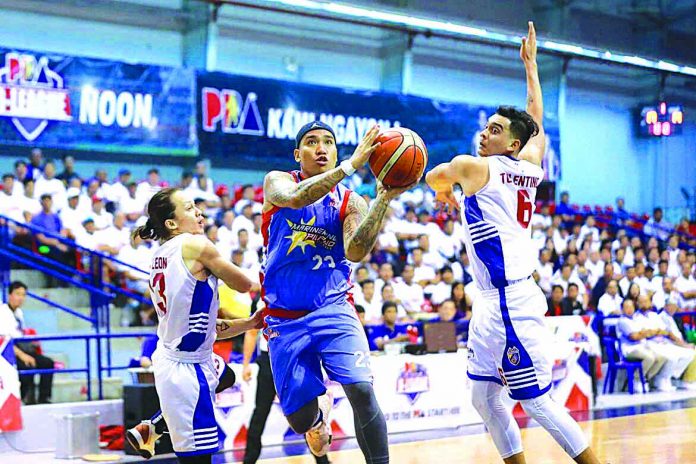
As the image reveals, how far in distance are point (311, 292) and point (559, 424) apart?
1.56 meters

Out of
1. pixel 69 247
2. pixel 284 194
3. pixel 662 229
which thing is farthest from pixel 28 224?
pixel 662 229

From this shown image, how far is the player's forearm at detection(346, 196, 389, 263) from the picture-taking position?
5.03 metres

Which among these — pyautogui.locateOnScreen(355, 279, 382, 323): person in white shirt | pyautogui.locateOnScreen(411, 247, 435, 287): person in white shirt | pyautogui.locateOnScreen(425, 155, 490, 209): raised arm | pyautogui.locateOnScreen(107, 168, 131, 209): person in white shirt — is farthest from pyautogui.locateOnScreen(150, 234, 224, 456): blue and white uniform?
pyautogui.locateOnScreen(411, 247, 435, 287): person in white shirt

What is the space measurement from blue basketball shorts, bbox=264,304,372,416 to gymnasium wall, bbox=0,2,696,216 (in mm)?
11507

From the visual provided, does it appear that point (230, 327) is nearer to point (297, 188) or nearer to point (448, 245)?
point (297, 188)

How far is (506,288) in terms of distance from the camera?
19.1 ft

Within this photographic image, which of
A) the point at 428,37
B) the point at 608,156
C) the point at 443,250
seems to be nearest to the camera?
the point at 443,250

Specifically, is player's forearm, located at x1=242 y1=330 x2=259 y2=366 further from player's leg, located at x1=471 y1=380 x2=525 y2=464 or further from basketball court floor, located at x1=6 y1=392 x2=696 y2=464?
player's leg, located at x1=471 y1=380 x2=525 y2=464

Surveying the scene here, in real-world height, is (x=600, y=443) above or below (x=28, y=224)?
below

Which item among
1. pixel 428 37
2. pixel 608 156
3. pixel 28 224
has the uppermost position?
pixel 428 37

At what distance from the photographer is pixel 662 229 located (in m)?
23.7

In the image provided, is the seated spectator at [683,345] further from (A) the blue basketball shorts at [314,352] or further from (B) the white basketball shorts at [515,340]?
(A) the blue basketball shorts at [314,352]

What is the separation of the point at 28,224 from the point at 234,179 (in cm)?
617

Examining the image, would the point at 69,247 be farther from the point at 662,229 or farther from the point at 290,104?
the point at 662,229
